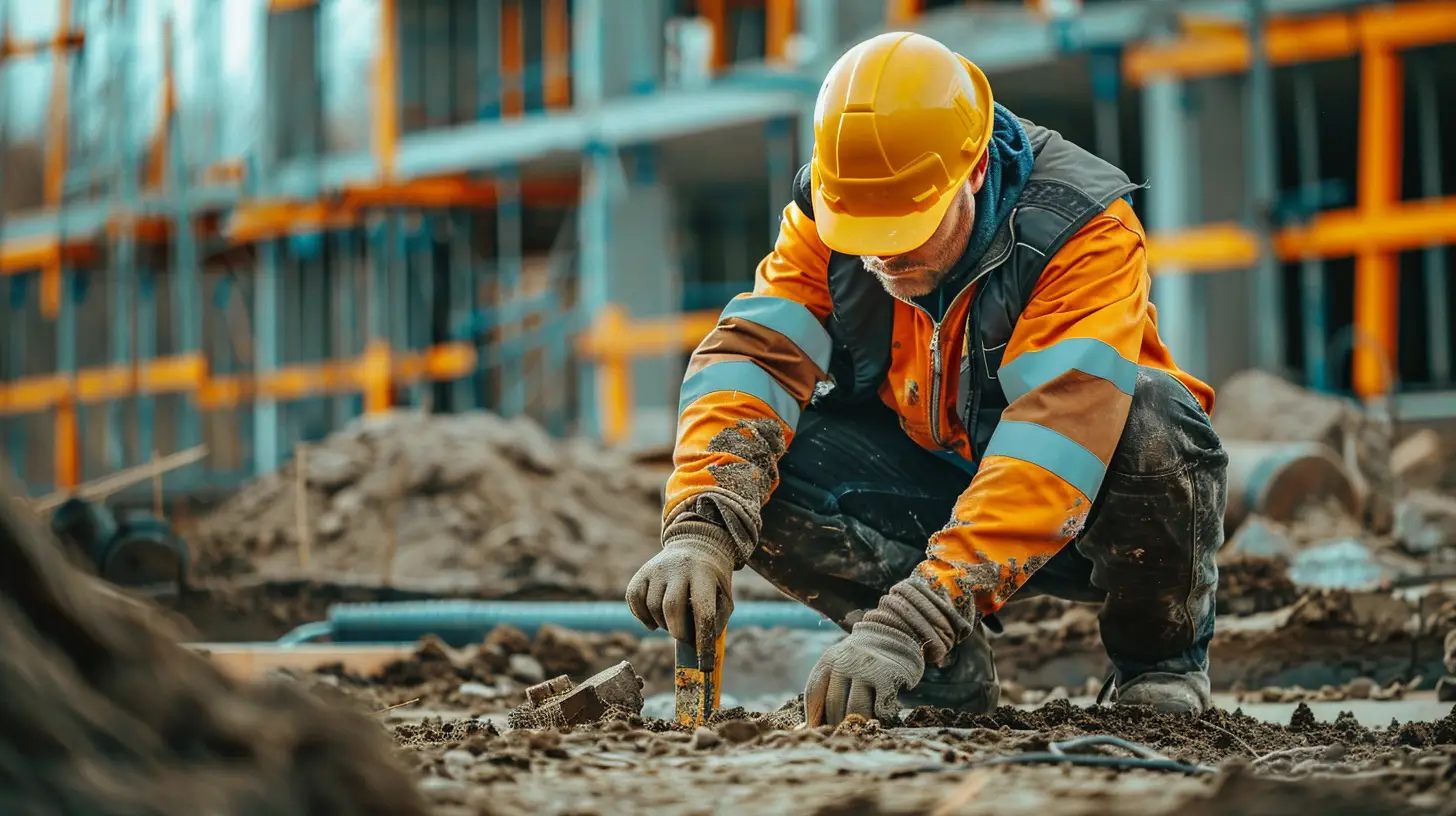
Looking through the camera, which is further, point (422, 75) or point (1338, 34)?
point (422, 75)

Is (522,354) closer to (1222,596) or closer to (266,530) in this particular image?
(266,530)

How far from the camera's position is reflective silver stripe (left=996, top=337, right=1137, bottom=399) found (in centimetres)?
295

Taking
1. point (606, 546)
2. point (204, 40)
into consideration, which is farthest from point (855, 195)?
point (204, 40)

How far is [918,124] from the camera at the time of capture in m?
3.07

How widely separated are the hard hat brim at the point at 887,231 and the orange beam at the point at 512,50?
42.9 ft

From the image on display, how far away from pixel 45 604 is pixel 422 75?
15.8 m

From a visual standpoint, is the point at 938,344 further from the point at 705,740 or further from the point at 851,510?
the point at 705,740

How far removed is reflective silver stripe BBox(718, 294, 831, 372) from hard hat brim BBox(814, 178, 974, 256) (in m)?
0.32

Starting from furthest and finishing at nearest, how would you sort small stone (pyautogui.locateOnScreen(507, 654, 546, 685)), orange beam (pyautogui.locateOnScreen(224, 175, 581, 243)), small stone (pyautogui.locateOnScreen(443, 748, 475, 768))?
orange beam (pyautogui.locateOnScreen(224, 175, 581, 243)) → small stone (pyautogui.locateOnScreen(507, 654, 546, 685)) → small stone (pyautogui.locateOnScreen(443, 748, 475, 768))

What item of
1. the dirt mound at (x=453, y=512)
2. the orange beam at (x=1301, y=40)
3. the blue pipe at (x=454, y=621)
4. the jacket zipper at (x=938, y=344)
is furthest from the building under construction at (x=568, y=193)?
the jacket zipper at (x=938, y=344)

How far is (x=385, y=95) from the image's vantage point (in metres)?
15.2

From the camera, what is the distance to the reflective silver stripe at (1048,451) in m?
2.89

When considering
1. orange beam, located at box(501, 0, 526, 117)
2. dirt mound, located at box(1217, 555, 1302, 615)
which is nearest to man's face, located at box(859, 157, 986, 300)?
dirt mound, located at box(1217, 555, 1302, 615)

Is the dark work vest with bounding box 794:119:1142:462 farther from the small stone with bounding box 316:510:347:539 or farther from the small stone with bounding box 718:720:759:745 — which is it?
the small stone with bounding box 316:510:347:539
